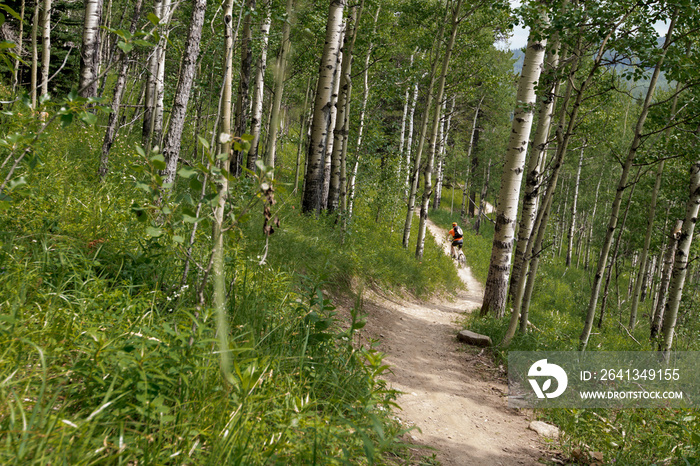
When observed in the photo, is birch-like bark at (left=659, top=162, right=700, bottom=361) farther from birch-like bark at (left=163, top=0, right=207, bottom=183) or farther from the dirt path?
birch-like bark at (left=163, top=0, right=207, bottom=183)

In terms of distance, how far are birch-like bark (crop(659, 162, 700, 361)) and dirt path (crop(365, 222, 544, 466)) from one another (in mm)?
3749

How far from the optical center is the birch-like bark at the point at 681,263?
8.09 m

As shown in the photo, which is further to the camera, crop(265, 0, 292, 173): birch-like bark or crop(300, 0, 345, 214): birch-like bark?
crop(300, 0, 345, 214): birch-like bark

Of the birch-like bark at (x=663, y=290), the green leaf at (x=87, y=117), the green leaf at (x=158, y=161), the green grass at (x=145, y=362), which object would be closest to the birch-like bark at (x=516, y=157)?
the birch-like bark at (x=663, y=290)

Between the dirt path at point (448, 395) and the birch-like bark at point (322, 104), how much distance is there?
290cm

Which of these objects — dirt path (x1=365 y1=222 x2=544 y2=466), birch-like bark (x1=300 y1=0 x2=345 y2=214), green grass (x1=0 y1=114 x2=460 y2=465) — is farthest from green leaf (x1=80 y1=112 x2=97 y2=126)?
birch-like bark (x1=300 y1=0 x2=345 y2=214)

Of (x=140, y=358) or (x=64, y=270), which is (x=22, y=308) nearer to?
(x=64, y=270)

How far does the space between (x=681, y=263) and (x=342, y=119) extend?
25.0ft

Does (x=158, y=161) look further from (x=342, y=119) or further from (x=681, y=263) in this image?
(x=681, y=263)

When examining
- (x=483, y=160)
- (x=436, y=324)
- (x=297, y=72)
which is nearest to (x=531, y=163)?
(x=436, y=324)

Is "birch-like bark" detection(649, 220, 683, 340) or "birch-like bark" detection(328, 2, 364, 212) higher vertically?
"birch-like bark" detection(328, 2, 364, 212)

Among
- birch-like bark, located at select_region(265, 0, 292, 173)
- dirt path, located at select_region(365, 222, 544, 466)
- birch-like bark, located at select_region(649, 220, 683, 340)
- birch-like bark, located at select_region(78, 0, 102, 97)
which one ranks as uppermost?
birch-like bark, located at select_region(78, 0, 102, 97)

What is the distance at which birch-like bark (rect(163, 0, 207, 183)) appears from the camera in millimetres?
5254

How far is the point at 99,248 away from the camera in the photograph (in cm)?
352
